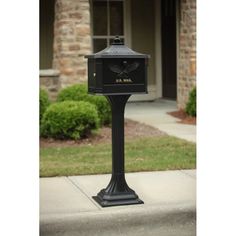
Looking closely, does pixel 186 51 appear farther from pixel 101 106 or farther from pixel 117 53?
pixel 117 53

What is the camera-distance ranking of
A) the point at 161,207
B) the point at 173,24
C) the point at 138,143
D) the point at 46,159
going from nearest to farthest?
the point at 161,207 → the point at 46,159 → the point at 138,143 → the point at 173,24

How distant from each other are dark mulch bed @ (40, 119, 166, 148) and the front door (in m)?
3.92

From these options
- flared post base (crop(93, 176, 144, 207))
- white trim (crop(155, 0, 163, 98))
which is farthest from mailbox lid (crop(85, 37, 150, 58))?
white trim (crop(155, 0, 163, 98))

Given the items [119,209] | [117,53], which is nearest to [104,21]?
[117,53]

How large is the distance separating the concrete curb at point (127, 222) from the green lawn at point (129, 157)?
1976 millimetres

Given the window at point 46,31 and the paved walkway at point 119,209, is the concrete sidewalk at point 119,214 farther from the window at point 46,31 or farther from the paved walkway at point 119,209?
the window at point 46,31

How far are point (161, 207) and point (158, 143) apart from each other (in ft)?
13.0

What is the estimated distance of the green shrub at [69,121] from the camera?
9.82m

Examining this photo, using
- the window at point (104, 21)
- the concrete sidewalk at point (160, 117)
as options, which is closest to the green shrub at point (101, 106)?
the concrete sidewalk at point (160, 117)

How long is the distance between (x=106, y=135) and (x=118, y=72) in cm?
482

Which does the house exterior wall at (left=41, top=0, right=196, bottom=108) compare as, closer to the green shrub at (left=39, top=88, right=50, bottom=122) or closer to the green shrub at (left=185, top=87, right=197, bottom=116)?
the green shrub at (left=39, top=88, right=50, bottom=122)

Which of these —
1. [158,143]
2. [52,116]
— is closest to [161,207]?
[158,143]

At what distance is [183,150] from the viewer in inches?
355
